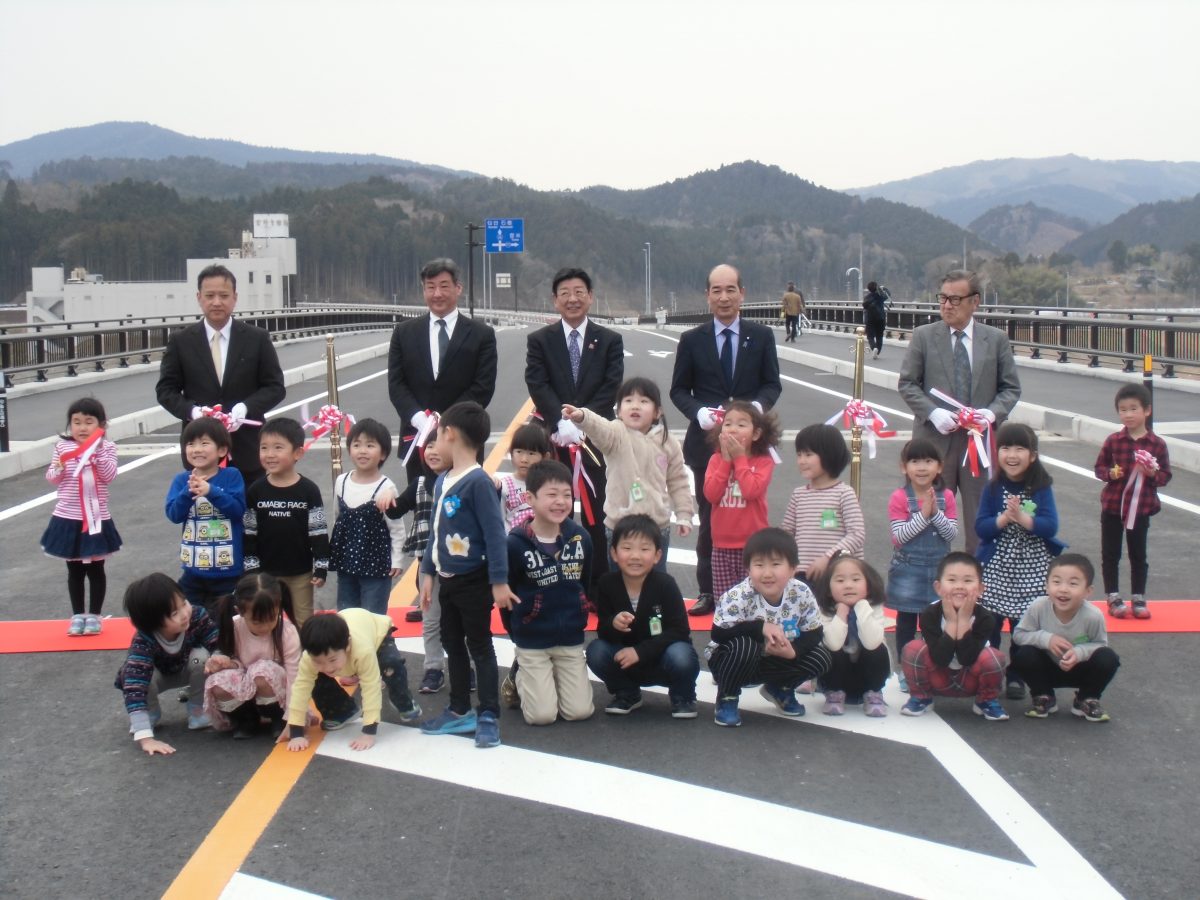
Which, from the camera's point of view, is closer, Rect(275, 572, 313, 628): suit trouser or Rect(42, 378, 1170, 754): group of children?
Rect(42, 378, 1170, 754): group of children

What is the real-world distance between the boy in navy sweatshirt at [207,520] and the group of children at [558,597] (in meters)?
0.01

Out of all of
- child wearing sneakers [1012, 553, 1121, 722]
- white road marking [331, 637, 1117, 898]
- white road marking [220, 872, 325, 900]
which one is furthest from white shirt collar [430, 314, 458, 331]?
white road marking [220, 872, 325, 900]

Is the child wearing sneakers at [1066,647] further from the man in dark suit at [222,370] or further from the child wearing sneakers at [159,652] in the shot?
the man in dark suit at [222,370]

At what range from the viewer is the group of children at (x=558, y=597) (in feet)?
17.0

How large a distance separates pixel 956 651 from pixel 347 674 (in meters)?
2.66

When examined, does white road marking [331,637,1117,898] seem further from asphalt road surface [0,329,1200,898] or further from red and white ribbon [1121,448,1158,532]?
red and white ribbon [1121,448,1158,532]

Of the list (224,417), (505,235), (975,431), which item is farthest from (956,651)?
(505,235)

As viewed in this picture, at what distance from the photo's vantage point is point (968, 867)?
3.92 m

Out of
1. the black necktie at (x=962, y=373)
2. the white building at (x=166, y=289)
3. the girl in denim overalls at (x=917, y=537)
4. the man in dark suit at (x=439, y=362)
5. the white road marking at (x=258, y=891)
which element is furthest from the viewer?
the white building at (x=166, y=289)

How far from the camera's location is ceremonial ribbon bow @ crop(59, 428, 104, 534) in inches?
255

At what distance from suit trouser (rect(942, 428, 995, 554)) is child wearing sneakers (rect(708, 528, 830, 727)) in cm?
196

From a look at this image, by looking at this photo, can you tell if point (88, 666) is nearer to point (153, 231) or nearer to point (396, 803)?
point (396, 803)

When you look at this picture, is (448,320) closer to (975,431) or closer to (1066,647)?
(975,431)

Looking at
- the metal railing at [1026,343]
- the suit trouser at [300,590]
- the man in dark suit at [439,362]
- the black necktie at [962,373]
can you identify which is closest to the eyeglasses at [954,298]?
the black necktie at [962,373]
